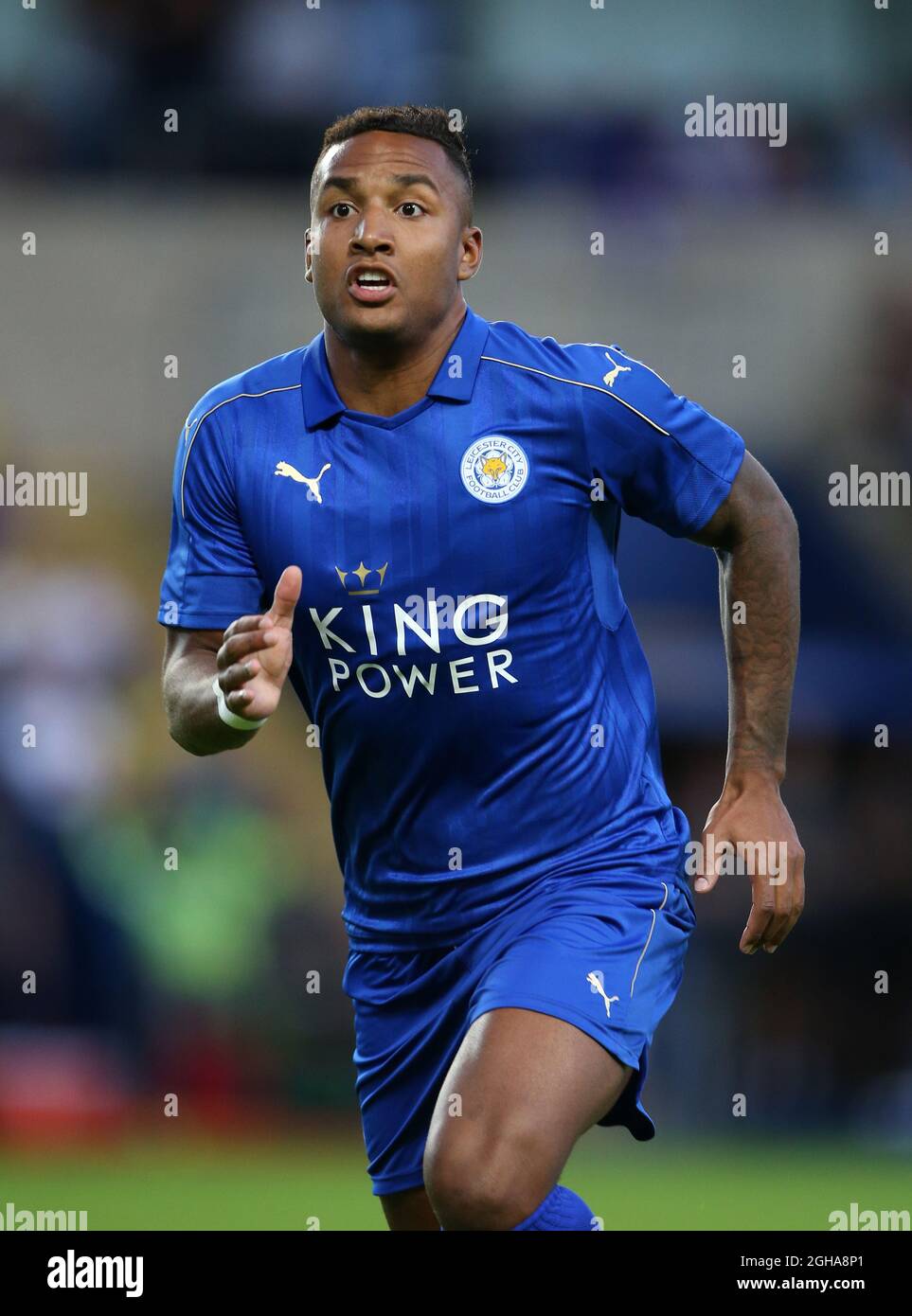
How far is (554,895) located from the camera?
4344mm

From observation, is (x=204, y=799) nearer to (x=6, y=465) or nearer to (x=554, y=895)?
(x=6, y=465)

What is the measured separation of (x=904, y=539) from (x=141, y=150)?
5575 mm

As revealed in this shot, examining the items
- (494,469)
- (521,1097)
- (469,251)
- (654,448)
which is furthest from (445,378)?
(521,1097)

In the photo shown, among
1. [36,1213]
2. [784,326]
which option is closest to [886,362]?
[784,326]

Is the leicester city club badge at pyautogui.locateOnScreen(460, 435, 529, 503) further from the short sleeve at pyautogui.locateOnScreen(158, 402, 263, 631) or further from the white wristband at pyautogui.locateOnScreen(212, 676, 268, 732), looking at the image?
the white wristband at pyautogui.locateOnScreen(212, 676, 268, 732)

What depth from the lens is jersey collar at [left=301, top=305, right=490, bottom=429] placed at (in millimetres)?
4543

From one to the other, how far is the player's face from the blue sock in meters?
1.88

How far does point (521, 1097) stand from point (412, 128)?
85.2 inches

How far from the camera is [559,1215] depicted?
12.9 ft

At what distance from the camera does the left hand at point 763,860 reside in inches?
173
